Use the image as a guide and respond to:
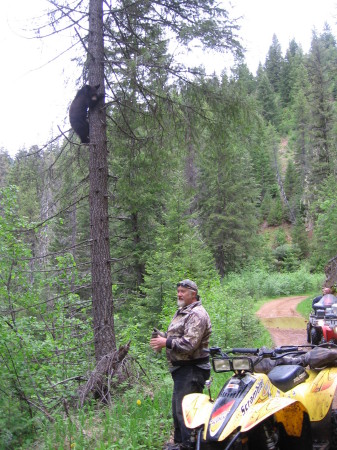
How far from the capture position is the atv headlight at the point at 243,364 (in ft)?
11.8

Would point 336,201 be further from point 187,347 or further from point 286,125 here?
point 286,125

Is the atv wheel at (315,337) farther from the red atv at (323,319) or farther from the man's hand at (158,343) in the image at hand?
the man's hand at (158,343)

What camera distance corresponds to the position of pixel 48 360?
22.9 feet

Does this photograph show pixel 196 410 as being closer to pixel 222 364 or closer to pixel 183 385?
pixel 222 364

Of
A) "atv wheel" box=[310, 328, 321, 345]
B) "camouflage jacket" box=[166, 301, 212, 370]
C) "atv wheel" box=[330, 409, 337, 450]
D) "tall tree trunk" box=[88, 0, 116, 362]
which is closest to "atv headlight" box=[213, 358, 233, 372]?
"camouflage jacket" box=[166, 301, 212, 370]

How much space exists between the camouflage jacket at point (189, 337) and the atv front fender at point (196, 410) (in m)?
0.51

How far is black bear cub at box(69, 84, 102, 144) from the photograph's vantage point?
23.5 ft

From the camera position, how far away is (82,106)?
7230 millimetres

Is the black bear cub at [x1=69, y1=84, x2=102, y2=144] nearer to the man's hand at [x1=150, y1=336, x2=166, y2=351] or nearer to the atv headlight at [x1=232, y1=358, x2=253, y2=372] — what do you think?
the man's hand at [x1=150, y1=336, x2=166, y2=351]

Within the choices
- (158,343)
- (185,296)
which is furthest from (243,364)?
(185,296)

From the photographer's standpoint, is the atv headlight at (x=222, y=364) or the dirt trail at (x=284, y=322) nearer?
the atv headlight at (x=222, y=364)

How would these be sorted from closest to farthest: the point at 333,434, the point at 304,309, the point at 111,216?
the point at 333,434 < the point at 111,216 < the point at 304,309

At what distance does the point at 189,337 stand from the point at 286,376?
103 cm

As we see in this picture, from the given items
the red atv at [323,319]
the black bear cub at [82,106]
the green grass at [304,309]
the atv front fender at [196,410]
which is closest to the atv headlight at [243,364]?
the atv front fender at [196,410]
